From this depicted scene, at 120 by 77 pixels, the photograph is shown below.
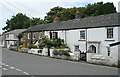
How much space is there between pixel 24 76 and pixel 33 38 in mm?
33297

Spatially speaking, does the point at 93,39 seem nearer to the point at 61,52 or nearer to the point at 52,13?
the point at 61,52

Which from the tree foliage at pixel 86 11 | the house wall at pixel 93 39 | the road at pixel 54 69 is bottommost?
the road at pixel 54 69

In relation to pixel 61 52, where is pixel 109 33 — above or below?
above

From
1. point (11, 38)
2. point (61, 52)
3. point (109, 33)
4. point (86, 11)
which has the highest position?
point (86, 11)

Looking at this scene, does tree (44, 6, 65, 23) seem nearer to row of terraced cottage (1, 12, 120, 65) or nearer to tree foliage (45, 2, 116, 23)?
tree foliage (45, 2, 116, 23)

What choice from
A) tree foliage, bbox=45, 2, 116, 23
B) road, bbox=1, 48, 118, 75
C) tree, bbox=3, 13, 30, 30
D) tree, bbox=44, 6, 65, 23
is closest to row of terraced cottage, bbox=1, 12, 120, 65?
road, bbox=1, 48, 118, 75

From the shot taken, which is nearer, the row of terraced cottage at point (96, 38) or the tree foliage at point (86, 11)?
the row of terraced cottage at point (96, 38)

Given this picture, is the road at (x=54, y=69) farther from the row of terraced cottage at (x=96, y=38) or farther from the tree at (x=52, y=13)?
the tree at (x=52, y=13)

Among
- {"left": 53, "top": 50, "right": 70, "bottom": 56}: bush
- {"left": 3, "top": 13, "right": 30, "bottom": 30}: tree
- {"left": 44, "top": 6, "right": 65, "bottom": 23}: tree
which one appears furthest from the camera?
{"left": 3, "top": 13, "right": 30, "bottom": 30}: tree

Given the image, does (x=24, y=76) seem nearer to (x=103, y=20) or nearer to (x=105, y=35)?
(x=105, y=35)

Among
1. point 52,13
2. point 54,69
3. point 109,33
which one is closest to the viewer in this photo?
point 54,69

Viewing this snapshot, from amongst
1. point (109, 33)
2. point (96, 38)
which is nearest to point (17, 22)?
point (96, 38)

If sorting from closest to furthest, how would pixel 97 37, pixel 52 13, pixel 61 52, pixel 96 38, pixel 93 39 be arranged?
pixel 61 52 < pixel 97 37 < pixel 96 38 < pixel 93 39 < pixel 52 13

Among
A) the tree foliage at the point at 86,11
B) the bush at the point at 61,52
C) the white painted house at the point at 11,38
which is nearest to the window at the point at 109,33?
Answer: the bush at the point at 61,52
